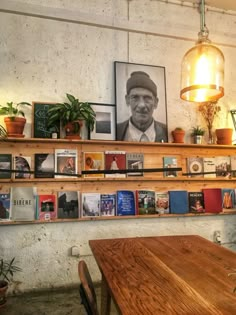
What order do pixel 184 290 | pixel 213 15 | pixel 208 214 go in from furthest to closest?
pixel 213 15 < pixel 208 214 < pixel 184 290

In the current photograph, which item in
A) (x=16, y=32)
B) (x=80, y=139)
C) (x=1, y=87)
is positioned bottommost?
(x=80, y=139)

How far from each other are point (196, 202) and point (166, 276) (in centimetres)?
230

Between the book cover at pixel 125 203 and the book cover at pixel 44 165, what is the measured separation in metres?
0.83

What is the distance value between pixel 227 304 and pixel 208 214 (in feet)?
8.54

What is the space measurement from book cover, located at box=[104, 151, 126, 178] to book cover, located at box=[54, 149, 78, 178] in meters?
0.37

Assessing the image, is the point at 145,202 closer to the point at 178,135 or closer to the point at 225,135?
the point at 178,135

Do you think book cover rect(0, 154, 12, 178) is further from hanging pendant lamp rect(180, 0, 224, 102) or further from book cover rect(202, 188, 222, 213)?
book cover rect(202, 188, 222, 213)

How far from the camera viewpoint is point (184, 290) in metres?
1.12

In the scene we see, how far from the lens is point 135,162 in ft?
10.8

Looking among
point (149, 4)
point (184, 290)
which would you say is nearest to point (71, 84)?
point (149, 4)

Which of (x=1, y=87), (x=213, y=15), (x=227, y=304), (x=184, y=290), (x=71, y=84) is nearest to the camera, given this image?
(x=227, y=304)

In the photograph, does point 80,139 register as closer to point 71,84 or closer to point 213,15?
point 71,84

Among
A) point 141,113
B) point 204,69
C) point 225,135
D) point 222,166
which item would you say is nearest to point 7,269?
point 141,113

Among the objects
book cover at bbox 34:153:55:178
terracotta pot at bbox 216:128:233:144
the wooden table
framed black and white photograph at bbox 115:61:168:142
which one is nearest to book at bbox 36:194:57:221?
book cover at bbox 34:153:55:178
